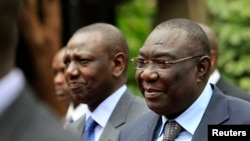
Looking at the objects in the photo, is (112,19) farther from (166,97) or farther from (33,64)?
(166,97)

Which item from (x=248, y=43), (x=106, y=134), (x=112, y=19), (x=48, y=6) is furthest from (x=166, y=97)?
(x=248, y=43)

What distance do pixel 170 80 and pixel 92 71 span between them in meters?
1.50

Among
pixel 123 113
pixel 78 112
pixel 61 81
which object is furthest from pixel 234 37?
pixel 123 113

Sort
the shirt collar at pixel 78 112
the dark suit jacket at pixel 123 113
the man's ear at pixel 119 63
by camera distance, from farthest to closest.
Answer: the shirt collar at pixel 78 112
the man's ear at pixel 119 63
the dark suit jacket at pixel 123 113

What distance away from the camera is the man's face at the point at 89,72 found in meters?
7.08

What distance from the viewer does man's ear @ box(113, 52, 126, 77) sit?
719 centimetres

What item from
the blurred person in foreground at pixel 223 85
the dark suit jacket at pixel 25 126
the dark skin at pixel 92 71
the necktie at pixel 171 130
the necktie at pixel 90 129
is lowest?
the blurred person in foreground at pixel 223 85

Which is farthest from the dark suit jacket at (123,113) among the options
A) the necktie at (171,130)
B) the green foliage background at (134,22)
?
the green foliage background at (134,22)

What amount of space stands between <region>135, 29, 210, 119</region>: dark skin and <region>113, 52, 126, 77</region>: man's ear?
52.3 inches

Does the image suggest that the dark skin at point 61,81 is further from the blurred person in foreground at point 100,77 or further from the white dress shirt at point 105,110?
the white dress shirt at point 105,110

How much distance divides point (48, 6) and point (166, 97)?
394 inches

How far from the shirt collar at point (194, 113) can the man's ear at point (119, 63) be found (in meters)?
1.47

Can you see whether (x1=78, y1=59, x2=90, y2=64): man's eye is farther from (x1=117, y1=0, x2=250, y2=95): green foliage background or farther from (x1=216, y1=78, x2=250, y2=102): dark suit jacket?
(x1=117, y1=0, x2=250, y2=95): green foliage background

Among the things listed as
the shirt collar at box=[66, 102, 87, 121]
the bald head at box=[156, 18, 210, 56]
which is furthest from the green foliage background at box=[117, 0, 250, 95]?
the bald head at box=[156, 18, 210, 56]
